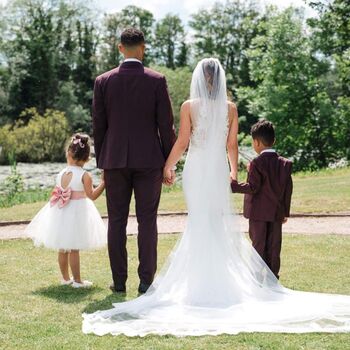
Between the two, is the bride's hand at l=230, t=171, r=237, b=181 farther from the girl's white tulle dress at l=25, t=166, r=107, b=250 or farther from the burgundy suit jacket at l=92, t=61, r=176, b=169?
the girl's white tulle dress at l=25, t=166, r=107, b=250

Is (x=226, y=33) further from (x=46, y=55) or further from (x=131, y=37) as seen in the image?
(x=131, y=37)

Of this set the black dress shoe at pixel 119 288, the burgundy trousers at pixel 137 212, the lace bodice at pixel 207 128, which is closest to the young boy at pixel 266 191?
the lace bodice at pixel 207 128

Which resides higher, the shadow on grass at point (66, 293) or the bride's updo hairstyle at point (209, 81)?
the bride's updo hairstyle at point (209, 81)

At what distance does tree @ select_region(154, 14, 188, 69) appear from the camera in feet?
189

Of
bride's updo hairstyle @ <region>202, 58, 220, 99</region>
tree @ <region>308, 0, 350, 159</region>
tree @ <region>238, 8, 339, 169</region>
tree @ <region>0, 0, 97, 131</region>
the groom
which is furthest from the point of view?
tree @ <region>0, 0, 97, 131</region>

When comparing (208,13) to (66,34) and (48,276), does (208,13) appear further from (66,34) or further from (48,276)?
(48,276)

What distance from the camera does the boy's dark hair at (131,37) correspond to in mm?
5250

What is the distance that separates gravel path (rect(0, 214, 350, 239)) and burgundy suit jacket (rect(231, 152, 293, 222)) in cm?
315

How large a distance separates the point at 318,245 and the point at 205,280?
3038 mm

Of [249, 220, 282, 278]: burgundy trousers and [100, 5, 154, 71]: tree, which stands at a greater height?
[100, 5, 154, 71]: tree

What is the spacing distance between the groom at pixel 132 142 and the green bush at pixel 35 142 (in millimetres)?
23094

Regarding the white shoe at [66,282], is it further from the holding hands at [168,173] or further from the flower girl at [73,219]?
the holding hands at [168,173]

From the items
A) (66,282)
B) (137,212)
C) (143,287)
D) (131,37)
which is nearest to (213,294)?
(143,287)

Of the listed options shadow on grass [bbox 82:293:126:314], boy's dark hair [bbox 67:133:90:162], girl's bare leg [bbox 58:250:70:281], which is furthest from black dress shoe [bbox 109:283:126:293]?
boy's dark hair [bbox 67:133:90:162]
